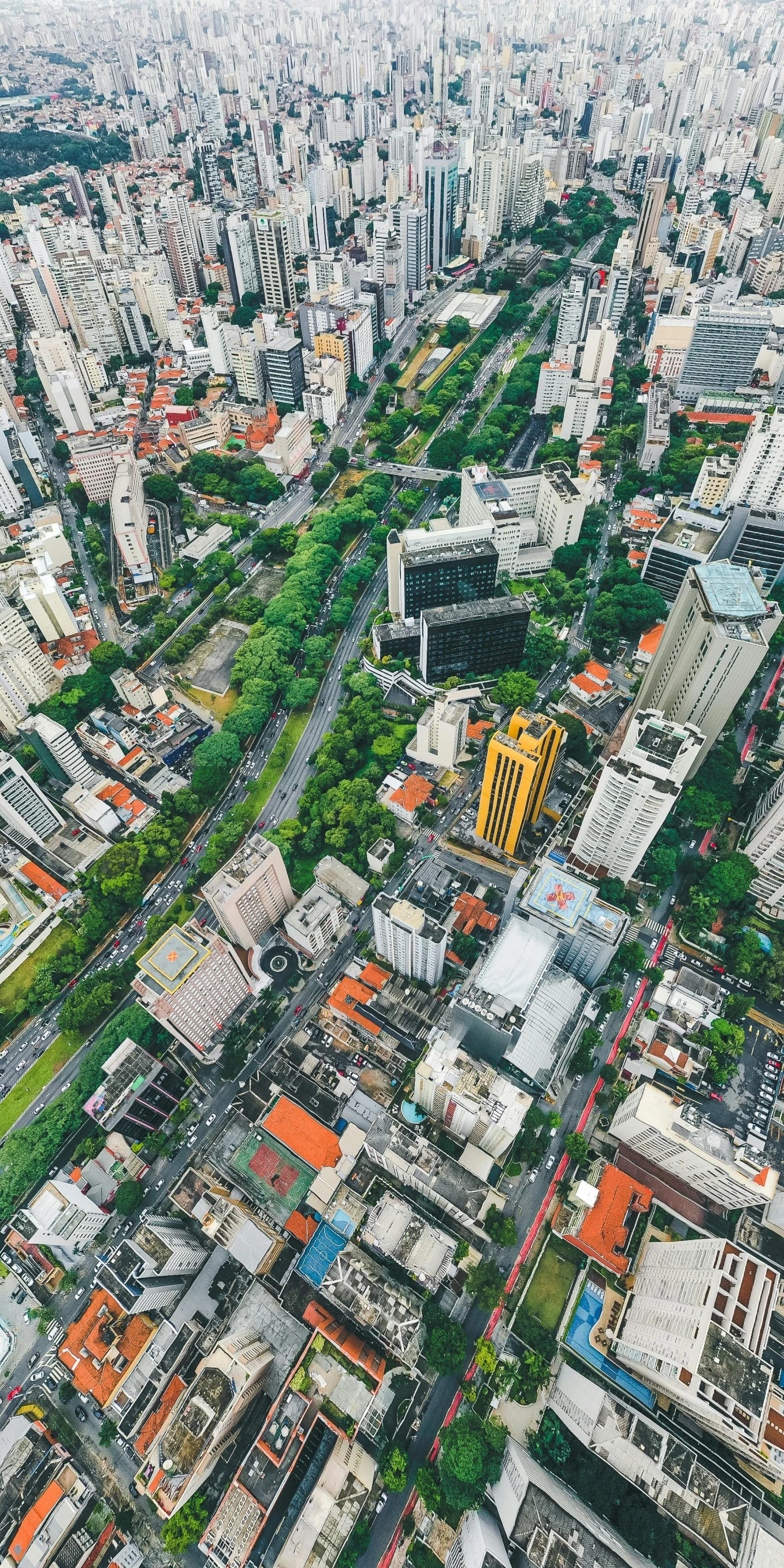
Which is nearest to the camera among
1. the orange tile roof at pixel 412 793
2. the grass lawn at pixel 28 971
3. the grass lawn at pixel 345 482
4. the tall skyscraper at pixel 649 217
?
the grass lawn at pixel 28 971

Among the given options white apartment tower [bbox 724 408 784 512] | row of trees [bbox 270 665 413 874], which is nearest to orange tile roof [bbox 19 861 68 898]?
row of trees [bbox 270 665 413 874]

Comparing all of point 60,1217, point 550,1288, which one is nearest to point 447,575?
point 550,1288

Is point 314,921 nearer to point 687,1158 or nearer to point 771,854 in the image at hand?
point 687,1158

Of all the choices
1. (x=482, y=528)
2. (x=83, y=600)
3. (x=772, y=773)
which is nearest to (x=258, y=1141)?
(x=772, y=773)

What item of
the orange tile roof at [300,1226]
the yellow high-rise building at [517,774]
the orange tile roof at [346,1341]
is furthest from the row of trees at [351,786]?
the orange tile roof at [346,1341]

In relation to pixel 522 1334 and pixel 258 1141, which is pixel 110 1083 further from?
pixel 522 1334

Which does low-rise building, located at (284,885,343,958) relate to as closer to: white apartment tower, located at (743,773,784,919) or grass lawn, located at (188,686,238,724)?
grass lawn, located at (188,686,238,724)

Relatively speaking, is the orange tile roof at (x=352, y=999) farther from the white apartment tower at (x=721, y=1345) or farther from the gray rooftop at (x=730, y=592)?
the gray rooftop at (x=730, y=592)
